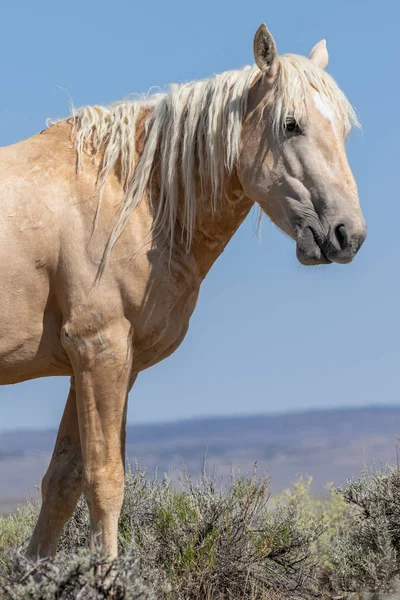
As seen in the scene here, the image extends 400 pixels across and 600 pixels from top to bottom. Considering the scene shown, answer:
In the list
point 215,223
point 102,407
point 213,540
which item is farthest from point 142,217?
point 213,540

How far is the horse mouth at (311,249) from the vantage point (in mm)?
3887

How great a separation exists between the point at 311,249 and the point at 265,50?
100cm

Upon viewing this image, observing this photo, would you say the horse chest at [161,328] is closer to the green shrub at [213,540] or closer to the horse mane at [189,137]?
the horse mane at [189,137]

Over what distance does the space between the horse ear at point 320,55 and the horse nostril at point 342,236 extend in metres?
1.22

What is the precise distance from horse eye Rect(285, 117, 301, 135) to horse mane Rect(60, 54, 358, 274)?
29 millimetres

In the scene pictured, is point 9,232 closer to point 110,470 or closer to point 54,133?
point 54,133

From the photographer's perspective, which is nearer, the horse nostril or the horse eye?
the horse nostril

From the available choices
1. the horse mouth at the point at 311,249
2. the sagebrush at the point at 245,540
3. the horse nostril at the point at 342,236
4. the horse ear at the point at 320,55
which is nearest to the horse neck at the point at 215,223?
Answer: the horse mouth at the point at 311,249

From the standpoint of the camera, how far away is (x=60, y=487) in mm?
4527

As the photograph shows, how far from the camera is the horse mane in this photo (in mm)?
4105

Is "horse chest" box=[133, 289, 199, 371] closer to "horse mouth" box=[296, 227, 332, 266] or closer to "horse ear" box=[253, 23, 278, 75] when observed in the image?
"horse mouth" box=[296, 227, 332, 266]

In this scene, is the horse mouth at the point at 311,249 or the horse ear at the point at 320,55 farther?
the horse ear at the point at 320,55

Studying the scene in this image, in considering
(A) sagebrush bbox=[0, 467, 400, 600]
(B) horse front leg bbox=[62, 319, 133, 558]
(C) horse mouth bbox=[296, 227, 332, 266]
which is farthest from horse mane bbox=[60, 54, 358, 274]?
(A) sagebrush bbox=[0, 467, 400, 600]

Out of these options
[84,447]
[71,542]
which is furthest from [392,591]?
[84,447]
